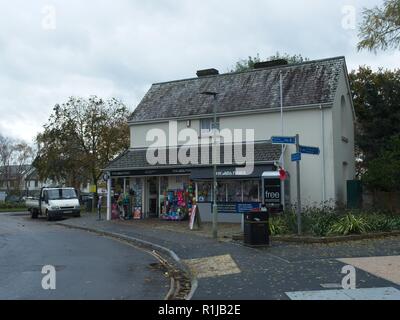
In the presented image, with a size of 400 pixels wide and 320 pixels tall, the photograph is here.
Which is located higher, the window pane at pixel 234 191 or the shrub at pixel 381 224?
the window pane at pixel 234 191

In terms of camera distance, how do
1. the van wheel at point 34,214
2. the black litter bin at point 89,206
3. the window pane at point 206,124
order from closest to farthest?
the window pane at point 206,124 → the van wheel at point 34,214 → the black litter bin at point 89,206

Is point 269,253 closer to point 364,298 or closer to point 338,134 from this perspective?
point 364,298

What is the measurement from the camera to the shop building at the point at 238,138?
24609 mm

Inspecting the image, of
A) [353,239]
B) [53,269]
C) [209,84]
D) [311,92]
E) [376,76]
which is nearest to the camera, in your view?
[53,269]

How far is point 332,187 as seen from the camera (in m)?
24.3

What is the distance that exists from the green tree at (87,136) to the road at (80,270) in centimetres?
2230

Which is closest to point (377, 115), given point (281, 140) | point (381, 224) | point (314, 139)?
point (314, 139)

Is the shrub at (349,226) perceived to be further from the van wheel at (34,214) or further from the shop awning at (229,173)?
the van wheel at (34,214)

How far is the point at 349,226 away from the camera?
16062mm

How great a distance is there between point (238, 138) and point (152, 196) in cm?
594

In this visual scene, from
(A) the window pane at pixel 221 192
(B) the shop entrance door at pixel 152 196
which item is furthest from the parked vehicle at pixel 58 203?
(A) the window pane at pixel 221 192

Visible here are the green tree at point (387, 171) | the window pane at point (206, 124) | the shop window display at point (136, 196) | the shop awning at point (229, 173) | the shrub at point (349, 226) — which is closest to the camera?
the shrub at point (349, 226)
